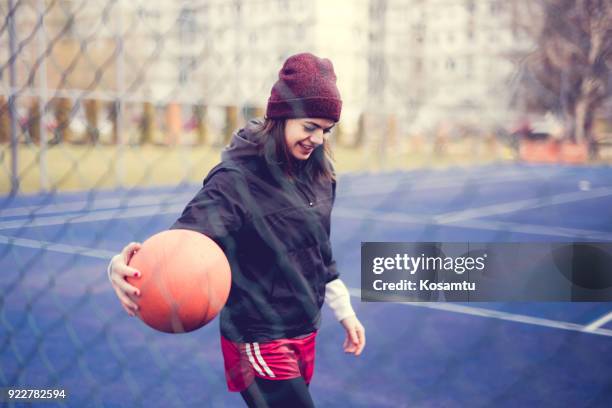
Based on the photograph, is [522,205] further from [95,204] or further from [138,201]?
[95,204]

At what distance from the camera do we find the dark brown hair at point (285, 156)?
1819 mm

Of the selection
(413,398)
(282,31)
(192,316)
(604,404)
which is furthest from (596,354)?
(282,31)

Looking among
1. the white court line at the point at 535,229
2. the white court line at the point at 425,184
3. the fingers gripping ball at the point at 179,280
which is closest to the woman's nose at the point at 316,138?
the fingers gripping ball at the point at 179,280

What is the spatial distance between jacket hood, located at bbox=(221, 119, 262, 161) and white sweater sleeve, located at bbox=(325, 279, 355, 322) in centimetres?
53

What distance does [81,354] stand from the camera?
3357 millimetres

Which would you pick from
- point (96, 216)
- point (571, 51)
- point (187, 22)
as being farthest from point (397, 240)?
point (571, 51)

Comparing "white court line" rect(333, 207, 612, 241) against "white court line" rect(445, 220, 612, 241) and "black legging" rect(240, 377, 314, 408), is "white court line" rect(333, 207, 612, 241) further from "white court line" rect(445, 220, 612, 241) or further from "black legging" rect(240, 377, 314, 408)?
"black legging" rect(240, 377, 314, 408)

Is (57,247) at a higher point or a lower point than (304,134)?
lower

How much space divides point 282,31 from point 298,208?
11854 mm

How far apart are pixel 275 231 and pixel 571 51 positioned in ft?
4.22

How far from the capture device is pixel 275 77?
967 centimetres

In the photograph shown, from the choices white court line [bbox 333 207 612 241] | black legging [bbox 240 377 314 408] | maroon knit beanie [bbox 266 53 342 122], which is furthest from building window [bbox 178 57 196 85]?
black legging [bbox 240 377 314 408]

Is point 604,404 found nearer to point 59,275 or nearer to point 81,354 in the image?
point 81,354

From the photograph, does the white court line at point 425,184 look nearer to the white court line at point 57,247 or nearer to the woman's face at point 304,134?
the white court line at point 57,247
